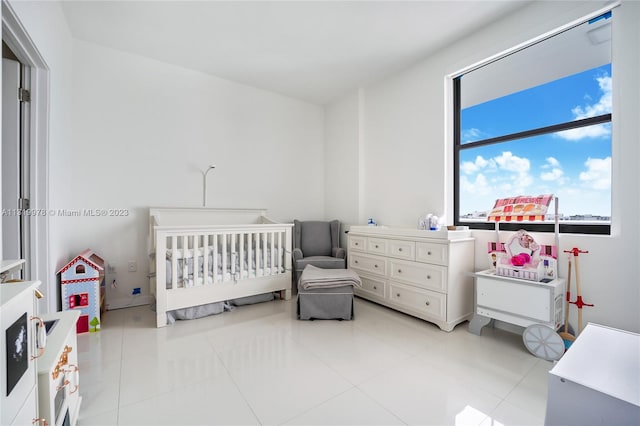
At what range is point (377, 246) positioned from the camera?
286cm

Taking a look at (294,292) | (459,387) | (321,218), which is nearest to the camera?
(459,387)

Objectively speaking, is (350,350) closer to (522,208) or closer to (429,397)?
(429,397)

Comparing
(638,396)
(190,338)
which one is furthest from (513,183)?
(190,338)

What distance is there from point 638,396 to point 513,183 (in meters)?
2.03

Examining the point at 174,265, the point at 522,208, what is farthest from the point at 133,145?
the point at 522,208

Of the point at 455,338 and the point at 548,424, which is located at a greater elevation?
the point at 548,424

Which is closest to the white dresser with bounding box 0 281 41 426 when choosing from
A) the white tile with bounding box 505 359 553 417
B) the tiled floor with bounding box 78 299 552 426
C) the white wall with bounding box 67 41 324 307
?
the tiled floor with bounding box 78 299 552 426

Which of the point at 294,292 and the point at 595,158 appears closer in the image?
the point at 595,158

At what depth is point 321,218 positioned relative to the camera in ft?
14.0

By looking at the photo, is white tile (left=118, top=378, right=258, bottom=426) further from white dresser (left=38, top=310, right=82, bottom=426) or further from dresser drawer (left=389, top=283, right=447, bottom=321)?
dresser drawer (left=389, top=283, right=447, bottom=321)

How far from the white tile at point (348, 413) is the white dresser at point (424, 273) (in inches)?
47.2

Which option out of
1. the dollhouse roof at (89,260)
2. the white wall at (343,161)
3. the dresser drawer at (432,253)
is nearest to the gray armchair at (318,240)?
the white wall at (343,161)

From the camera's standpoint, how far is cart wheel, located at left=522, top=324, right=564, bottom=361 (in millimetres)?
1777

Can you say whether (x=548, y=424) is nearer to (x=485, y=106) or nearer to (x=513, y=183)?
(x=513, y=183)
